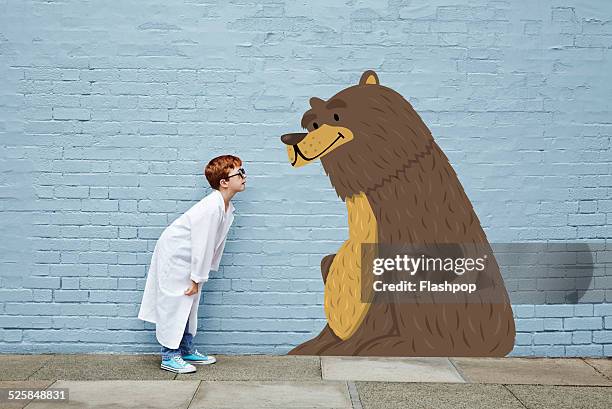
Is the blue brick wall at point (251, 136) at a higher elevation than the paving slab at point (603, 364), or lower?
higher

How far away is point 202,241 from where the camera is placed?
5.92m

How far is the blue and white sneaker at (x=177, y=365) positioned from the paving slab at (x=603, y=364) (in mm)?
3287

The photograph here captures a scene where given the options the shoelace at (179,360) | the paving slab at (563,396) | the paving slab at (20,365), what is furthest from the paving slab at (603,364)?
the paving slab at (20,365)

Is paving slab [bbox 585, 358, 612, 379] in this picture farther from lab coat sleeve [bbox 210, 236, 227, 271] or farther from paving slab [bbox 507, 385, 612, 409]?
lab coat sleeve [bbox 210, 236, 227, 271]

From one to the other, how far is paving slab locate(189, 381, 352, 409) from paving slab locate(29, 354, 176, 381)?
0.58 meters

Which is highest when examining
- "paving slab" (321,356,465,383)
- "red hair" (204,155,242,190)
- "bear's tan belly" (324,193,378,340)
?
"red hair" (204,155,242,190)

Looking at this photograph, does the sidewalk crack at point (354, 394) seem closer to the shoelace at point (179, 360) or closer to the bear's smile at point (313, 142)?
the shoelace at point (179, 360)

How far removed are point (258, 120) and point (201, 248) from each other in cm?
128

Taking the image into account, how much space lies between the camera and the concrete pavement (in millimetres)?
5113

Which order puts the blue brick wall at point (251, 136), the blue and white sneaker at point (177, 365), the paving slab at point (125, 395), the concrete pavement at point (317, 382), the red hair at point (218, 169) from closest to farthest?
the paving slab at point (125, 395)
the concrete pavement at point (317, 382)
the blue and white sneaker at point (177, 365)
the red hair at point (218, 169)
the blue brick wall at point (251, 136)

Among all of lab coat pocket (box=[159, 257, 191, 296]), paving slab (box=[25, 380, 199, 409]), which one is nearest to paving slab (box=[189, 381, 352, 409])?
paving slab (box=[25, 380, 199, 409])

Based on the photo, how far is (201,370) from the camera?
6.00m

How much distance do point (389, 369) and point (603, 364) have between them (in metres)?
1.87

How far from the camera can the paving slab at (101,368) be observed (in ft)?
18.9
